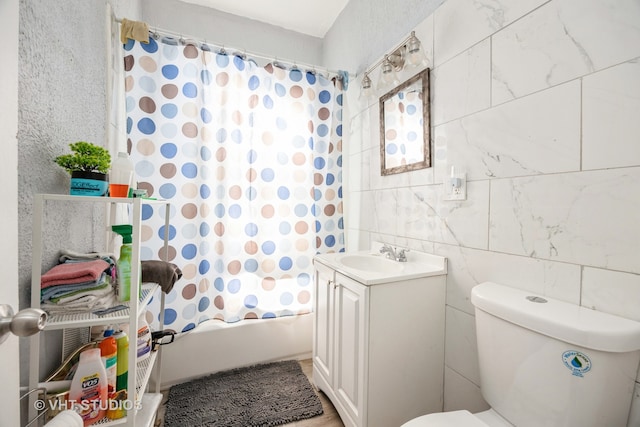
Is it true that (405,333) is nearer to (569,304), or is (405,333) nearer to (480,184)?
(569,304)

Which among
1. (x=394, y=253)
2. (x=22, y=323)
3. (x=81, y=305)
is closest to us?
(x=22, y=323)

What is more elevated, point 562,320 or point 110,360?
point 562,320

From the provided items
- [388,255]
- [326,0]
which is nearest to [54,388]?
[388,255]

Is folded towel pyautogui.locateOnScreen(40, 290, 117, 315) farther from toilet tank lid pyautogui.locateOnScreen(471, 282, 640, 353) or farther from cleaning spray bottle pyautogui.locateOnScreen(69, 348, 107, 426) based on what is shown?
toilet tank lid pyautogui.locateOnScreen(471, 282, 640, 353)

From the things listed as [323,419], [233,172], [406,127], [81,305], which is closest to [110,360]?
[81,305]

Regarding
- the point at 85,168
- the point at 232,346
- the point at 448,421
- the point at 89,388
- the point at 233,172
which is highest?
the point at 233,172

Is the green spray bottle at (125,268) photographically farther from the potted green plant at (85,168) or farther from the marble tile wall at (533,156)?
the marble tile wall at (533,156)

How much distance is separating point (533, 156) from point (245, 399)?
1849 mm

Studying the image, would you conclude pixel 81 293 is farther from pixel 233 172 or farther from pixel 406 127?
pixel 406 127

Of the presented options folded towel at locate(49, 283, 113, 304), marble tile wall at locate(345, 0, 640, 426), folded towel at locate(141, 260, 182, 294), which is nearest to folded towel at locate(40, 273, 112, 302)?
folded towel at locate(49, 283, 113, 304)

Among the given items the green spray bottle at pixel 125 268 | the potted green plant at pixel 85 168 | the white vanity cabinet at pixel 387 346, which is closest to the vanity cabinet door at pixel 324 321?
the white vanity cabinet at pixel 387 346

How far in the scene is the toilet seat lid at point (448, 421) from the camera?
0.78 m

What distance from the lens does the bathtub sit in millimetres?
1637

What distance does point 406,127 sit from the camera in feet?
4.95
